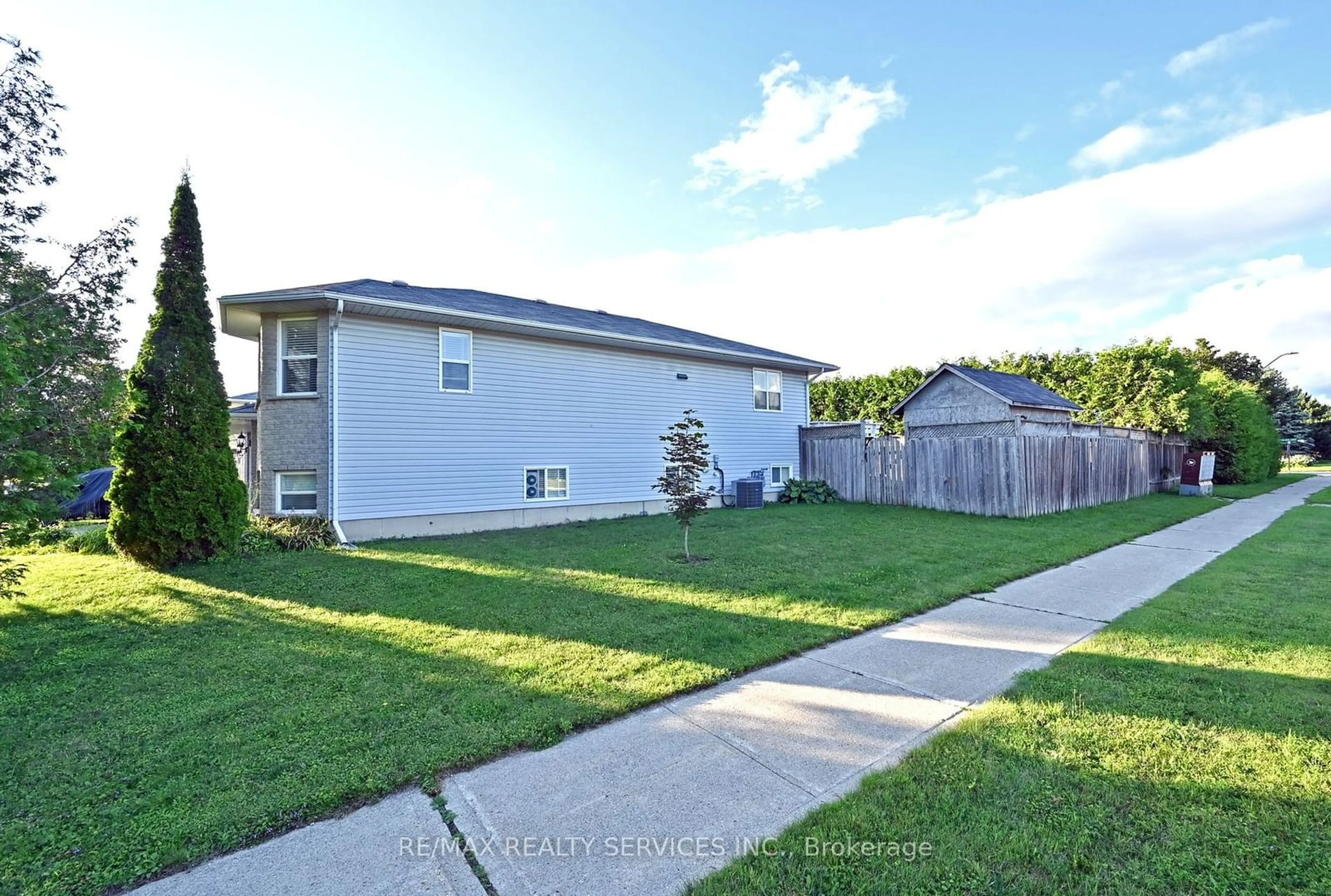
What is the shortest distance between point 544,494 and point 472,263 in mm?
7768

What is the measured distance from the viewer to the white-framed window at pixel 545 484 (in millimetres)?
11008

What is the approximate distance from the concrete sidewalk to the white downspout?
7.74 m

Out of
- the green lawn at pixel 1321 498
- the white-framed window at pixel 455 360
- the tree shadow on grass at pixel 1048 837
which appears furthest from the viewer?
the green lawn at pixel 1321 498

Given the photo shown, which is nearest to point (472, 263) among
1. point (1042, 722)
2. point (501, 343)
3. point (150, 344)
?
point (501, 343)

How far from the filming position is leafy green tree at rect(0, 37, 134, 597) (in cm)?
447

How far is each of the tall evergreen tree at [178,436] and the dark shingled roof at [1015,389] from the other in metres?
16.9

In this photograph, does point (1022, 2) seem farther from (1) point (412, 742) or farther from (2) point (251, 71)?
(1) point (412, 742)

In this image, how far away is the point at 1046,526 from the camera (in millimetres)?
10469

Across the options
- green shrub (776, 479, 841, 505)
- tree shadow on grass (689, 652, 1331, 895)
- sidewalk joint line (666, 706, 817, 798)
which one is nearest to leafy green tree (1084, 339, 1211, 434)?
green shrub (776, 479, 841, 505)

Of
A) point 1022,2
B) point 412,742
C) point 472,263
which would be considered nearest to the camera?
point 412,742

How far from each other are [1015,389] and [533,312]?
45.9 feet

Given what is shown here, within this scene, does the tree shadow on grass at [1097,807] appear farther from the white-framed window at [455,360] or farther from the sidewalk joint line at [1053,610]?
the white-framed window at [455,360]

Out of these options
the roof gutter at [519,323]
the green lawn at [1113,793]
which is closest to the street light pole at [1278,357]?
the roof gutter at [519,323]

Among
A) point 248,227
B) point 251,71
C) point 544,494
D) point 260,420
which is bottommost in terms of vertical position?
point 544,494
